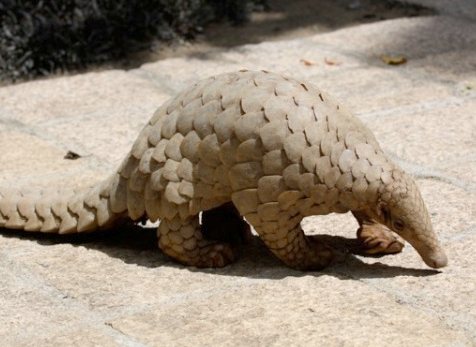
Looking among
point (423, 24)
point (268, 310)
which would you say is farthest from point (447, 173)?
point (423, 24)

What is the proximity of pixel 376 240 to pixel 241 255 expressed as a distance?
57 centimetres

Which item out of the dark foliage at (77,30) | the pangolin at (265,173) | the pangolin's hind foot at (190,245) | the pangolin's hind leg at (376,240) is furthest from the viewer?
the dark foliage at (77,30)

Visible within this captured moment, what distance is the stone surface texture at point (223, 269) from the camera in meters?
3.93

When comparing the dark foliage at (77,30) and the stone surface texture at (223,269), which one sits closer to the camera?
the stone surface texture at (223,269)

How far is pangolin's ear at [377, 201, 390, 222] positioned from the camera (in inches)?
166

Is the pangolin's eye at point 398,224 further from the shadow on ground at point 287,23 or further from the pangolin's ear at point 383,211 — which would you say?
the shadow on ground at point 287,23

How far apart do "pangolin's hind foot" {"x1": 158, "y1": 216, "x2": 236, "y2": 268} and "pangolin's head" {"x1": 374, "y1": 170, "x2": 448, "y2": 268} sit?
0.66 meters

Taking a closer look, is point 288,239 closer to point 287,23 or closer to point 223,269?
point 223,269

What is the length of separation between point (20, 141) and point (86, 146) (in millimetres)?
393

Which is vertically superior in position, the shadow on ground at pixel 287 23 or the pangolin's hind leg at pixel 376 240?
the pangolin's hind leg at pixel 376 240

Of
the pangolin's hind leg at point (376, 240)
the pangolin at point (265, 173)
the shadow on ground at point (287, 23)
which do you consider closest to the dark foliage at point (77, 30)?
the shadow on ground at point (287, 23)

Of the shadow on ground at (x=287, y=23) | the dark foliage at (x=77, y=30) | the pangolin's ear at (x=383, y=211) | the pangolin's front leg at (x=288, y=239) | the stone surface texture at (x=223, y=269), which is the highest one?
the pangolin's ear at (x=383, y=211)

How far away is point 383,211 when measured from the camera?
4250 mm

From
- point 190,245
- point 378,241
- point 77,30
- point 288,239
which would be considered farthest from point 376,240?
point 77,30
